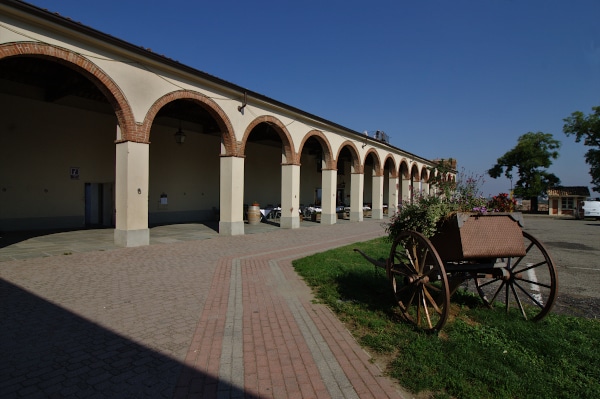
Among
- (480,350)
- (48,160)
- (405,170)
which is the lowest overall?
(480,350)

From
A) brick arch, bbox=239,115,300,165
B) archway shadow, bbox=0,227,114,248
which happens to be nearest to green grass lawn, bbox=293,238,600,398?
archway shadow, bbox=0,227,114,248

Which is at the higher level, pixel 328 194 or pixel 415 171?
pixel 415 171

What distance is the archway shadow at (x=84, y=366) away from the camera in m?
2.72

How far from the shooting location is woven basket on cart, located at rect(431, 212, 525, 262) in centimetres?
372

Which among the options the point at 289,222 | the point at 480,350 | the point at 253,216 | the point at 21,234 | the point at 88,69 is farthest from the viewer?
the point at 253,216

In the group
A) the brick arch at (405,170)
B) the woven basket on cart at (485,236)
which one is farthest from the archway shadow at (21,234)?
the brick arch at (405,170)

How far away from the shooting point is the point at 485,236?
3.77 meters

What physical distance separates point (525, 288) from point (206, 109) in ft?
34.4

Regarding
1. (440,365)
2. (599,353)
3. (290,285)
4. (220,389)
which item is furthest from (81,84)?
(599,353)

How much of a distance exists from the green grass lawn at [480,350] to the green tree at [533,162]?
3902 centimetres

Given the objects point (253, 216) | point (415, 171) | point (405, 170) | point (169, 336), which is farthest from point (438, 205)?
point (415, 171)

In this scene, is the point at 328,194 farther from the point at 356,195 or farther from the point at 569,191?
the point at 569,191

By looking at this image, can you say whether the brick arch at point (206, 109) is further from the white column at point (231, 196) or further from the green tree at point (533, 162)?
the green tree at point (533, 162)

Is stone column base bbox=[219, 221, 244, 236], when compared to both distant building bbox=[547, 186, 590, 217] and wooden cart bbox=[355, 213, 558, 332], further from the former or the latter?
distant building bbox=[547, 186, 590, 217]
